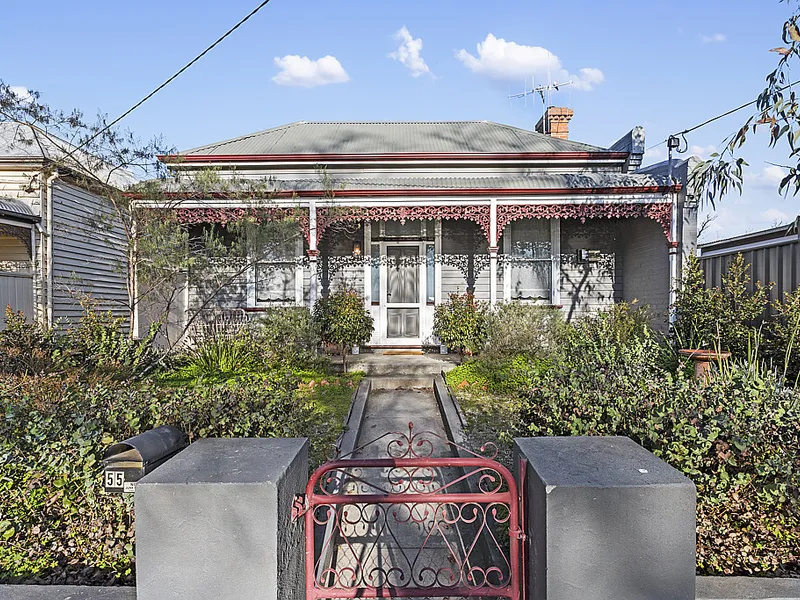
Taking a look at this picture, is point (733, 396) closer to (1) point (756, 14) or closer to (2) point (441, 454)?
(2) point (441, 454)

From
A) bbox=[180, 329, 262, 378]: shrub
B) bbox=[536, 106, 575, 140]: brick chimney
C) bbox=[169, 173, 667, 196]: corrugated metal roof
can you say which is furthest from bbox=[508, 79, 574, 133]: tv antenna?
bbox=[180, 329, 262, 378]: shrub

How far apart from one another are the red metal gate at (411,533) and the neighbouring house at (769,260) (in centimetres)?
544

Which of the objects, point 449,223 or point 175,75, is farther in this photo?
point 449,223

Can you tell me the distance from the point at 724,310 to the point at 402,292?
19.7 feet

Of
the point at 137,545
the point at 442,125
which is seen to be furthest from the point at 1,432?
the point at 442,125

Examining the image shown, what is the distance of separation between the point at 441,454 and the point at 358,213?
575 centimetres

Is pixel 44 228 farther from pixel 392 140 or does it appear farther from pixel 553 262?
pixel 553 262

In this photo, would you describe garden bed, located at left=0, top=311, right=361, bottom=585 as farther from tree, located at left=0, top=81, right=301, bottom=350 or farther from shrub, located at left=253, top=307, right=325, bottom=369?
tree, located at left=0, top=81, right=301, bottom=350

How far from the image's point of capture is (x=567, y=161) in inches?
474

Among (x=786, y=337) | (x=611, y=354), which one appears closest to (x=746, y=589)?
(x=611, y=354)

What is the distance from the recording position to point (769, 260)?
24.3 feet

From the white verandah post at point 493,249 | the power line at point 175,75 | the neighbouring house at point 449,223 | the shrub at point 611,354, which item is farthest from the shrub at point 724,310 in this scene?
the power line at point 175,75

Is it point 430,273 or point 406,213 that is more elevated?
point 406,213

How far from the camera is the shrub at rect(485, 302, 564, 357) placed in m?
8.56
